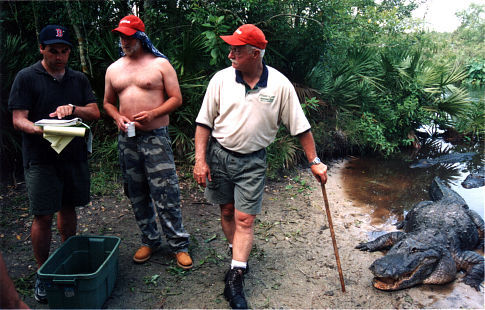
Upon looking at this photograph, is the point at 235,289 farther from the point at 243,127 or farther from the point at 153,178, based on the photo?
the point at 243,127

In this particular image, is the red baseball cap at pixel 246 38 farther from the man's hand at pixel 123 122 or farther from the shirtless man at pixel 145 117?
the man's hand at pixel 123 122

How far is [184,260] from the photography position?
3.01m

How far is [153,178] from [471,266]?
10.4ft

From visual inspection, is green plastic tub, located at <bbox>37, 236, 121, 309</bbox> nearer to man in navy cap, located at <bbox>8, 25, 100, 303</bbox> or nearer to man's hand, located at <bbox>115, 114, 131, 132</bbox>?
man in navy cap, located at <bbox>8, 25, 100, 303</bbox>

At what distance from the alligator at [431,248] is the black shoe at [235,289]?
114 centimetres

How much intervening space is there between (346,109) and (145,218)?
18.0 feet

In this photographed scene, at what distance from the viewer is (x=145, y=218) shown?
308 centimetres

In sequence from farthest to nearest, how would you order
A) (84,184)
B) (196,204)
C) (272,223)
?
(196,204)
(272,223)
(84,184)

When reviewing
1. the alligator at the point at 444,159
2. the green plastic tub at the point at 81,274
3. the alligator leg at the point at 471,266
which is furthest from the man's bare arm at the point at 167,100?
the alligator at the point at 444,159

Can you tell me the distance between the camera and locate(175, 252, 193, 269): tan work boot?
3.00m

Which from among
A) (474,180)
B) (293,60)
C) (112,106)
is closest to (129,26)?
(112,106)

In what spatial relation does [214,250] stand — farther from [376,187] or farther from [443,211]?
[376,187]

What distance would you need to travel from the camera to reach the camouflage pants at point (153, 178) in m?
2.86

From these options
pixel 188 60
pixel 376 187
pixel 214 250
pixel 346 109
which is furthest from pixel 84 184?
pixel 346 109
